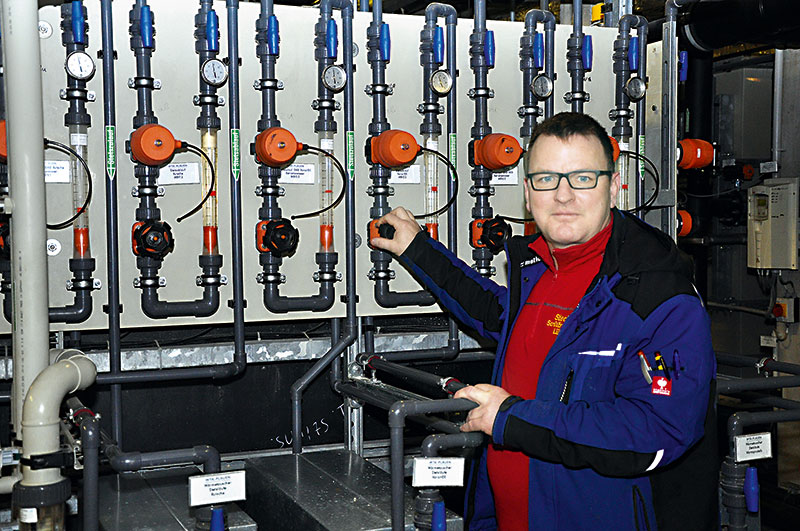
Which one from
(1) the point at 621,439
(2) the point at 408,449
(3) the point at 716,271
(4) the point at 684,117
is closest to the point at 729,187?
(3) the point at 716,271

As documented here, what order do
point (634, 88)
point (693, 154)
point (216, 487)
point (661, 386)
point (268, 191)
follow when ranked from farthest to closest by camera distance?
point (693, 154)
point (634, 88)
point (268, 191)
point (216, 487)
point (661, 386)

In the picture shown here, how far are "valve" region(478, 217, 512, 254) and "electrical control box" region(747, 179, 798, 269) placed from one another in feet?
8.75

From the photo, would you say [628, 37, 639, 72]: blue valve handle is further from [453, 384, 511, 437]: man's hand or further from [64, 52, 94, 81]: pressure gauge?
[64, 52, 94, 81]: pressure gauge

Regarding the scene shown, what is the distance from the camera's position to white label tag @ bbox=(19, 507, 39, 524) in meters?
1.97

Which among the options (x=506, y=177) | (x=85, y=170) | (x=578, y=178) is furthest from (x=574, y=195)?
(x=85, y=170)

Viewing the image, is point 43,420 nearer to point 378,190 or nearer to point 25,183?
point 25,183

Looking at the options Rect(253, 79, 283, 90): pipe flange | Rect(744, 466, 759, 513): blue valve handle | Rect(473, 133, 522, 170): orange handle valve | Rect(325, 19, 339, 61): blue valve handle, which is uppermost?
Rect(325, 19, 339, 61): blue valve handle

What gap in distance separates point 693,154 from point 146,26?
235 centimetres

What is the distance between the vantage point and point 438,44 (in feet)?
9.78

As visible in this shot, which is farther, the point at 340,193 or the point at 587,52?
the point at 587,52

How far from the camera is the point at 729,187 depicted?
6.27 meters

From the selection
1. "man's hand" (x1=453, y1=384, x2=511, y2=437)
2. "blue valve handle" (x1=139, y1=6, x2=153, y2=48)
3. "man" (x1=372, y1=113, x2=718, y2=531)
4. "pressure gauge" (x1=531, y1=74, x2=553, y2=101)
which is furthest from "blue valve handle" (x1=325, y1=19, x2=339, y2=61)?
"man's hand" (x1=453, y1=384, x2=511, y2=437)

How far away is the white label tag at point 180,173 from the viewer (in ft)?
8.91

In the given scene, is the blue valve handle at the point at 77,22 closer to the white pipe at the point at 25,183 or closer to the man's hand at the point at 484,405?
the white pipe at the point at 25,183
